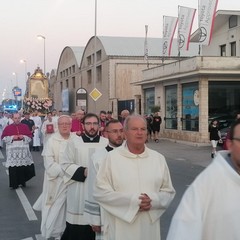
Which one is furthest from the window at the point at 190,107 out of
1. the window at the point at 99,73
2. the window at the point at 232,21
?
the window at the point at 99,73

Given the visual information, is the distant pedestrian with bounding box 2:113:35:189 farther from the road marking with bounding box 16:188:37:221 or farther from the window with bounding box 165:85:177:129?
the window with bounding box 165:85:177:129

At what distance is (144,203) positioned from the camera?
3920mm

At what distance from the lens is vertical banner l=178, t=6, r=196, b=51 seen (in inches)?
1041

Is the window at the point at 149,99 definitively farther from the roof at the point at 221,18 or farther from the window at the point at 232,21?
the window at the point at 232,21

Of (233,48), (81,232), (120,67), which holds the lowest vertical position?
(81,232)

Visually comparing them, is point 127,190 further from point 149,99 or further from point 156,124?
point 149,99

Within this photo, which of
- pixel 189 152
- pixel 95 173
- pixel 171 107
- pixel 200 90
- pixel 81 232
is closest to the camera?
pixel 95 173

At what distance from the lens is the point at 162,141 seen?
2777cm

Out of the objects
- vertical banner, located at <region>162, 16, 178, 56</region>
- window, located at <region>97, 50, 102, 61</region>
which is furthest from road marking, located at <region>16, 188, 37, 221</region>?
window, located at <region>97, 50, 102, 61</region>

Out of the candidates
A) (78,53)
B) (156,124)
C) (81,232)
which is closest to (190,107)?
(156,124)

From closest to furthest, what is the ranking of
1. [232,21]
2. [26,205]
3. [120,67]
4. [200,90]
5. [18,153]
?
[26,205] < [18,153] < [200,90] < [232,21] < [120,67]

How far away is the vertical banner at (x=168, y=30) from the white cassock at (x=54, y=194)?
2361 centimetres

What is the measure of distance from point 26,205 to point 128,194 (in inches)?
222

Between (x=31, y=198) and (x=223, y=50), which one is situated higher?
(x=223, y=50)
